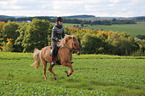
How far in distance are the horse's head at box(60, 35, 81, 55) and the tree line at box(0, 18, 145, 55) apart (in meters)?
60.2

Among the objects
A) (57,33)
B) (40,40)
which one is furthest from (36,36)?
(57,33)

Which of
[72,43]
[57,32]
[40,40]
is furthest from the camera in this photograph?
[40,40]

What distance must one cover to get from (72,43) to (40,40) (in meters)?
65.4

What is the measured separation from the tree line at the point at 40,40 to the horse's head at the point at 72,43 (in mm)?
60154

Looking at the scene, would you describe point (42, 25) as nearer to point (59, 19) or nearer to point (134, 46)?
point (134, 46)

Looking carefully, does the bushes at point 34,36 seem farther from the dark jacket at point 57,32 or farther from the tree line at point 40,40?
the dark jacket at point 57,32

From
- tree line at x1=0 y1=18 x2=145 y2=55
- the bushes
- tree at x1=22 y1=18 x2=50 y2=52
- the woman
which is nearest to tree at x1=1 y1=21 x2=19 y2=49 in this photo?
tree line at x1=0 y1=18 x2=145 y2=55

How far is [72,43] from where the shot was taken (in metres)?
13.3

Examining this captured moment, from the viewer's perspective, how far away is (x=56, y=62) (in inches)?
588

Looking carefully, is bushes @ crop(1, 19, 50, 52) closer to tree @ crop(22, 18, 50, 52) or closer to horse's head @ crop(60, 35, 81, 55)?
tree @ crop(22, 18, 50, 52)

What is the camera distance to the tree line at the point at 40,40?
77.3m

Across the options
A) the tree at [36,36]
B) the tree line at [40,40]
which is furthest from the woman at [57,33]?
the tree at [36,36]

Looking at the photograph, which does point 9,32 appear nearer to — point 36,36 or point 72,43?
point 36,36

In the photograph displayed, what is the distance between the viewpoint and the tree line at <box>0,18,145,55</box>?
77.3m
